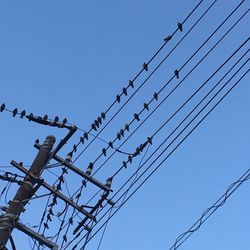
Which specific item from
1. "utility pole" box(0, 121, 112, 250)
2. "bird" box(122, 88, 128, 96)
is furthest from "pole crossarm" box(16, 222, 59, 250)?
"bird" box(122, 88, 128, 96)

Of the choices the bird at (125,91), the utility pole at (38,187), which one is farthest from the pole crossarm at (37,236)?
the bird at (125,91)

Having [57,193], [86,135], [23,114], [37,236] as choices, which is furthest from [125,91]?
[37,236]

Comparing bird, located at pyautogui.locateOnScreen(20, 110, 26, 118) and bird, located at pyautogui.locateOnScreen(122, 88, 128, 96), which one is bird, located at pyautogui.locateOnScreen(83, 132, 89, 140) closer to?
bird, located at pyautogui.locateOnScreen(20, 110, 26, 118)

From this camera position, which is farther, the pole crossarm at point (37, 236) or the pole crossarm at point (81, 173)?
the pole crossarm at point (81, 173)

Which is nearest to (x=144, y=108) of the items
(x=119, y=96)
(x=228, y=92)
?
(x=119, y=96)

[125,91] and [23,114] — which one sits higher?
[23,114]

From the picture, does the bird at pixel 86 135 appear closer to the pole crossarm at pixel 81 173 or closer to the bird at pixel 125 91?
the pole crossarm at pixel 81 173

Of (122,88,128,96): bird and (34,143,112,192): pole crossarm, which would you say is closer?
(122,88,128,96): bird

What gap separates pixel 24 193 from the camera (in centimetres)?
1272

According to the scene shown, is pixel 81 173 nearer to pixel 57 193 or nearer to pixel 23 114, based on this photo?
pixel 57 193

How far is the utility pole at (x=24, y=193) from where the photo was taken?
39.4 ft

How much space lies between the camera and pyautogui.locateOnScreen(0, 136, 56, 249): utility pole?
39.4 feet

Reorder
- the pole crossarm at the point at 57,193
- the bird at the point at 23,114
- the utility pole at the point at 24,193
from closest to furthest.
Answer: the utility pole at the point at 24,193, the pole crossarm at the point at 57,193, the bird at the point at 23,114

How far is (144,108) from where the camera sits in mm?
11875
